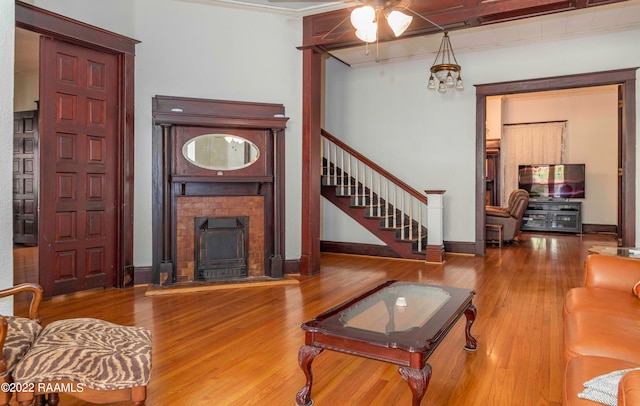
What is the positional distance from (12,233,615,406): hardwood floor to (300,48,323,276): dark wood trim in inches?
14.1

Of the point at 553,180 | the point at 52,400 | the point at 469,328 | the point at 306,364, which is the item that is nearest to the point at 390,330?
the point at 306,364

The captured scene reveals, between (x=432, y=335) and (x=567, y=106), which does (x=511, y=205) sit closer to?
(x=567, y=106)

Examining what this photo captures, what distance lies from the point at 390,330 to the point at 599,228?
10.4m

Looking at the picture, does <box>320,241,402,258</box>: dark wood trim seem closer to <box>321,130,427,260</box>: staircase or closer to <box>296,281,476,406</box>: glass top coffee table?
<box>321,130,427,260</box>: staircase

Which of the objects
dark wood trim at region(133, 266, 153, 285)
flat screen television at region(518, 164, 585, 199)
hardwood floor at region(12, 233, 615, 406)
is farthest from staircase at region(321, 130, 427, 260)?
flat screen television at region(518, 164, 585, 199)

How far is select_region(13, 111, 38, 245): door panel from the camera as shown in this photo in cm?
765

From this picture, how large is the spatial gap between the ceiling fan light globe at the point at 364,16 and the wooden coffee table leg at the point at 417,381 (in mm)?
2345

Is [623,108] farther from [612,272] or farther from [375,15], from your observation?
[375,15]

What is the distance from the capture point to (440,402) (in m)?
2.18

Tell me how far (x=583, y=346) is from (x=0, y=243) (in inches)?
132

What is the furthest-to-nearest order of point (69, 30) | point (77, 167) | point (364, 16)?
1. point (77, 167)
2. point (69, 30)
3. point (364, 16)

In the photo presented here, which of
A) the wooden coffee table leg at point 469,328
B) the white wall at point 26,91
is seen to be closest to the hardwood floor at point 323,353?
the wooden coffee table leg at point 469,328

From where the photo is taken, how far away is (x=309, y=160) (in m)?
5.34

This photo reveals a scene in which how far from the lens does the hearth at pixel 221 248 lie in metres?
4.82
